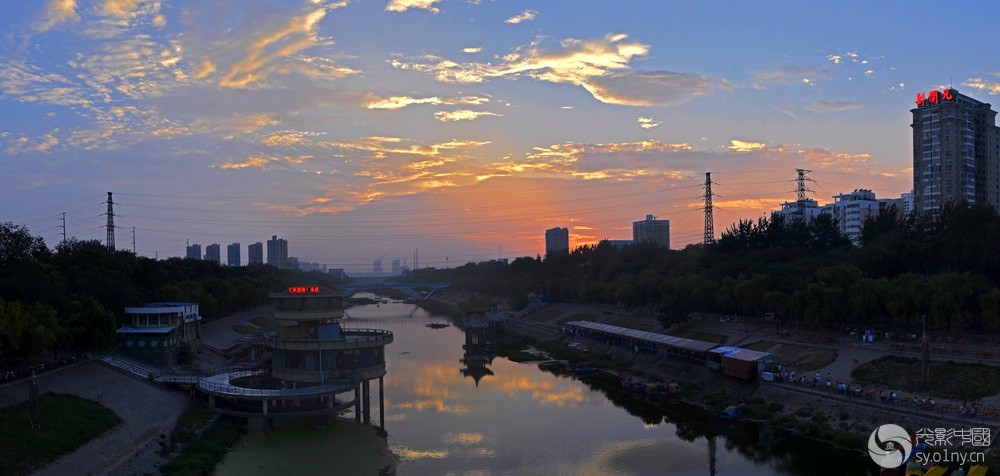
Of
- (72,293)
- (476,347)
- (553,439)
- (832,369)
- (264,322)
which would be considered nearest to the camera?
(553,439)

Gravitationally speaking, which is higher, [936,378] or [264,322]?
[936,378]

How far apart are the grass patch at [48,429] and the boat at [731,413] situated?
32.8 metres

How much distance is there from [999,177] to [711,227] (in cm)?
5462

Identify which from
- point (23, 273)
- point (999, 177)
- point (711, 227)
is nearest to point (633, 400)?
point (23, 273)

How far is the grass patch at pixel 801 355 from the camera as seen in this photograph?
158 feet

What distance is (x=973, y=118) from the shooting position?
111 m

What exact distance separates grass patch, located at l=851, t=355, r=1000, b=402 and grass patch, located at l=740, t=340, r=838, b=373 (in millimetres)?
3269

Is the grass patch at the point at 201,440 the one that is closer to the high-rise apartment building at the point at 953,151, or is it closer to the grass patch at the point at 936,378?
the grass patch at the point at 936,378

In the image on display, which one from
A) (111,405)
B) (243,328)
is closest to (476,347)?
(243,328)

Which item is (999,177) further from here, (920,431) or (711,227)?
(920,431)

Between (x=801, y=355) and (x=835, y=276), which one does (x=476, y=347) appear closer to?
(x=801, y=355)

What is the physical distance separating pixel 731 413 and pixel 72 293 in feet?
152

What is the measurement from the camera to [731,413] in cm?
4253

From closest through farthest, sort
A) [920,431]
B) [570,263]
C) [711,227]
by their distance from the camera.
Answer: [920,431]
[711,227]
[570,263]
